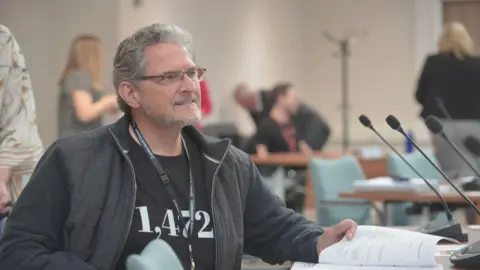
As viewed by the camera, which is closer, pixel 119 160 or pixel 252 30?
pixel 119 160

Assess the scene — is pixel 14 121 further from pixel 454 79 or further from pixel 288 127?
pixel 288 127

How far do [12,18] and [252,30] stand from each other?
12.2 ft

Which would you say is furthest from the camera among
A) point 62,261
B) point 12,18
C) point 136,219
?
point 12,18

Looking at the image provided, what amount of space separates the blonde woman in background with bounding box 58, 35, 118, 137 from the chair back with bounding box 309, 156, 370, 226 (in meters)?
1.34

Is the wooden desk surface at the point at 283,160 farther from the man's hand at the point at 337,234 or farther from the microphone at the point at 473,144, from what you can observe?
the man's hand at the point at 337,234

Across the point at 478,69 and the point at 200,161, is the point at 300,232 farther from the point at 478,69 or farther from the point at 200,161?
the point at 478,69

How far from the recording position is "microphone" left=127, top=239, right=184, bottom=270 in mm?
1330

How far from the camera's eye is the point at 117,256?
2084 mm

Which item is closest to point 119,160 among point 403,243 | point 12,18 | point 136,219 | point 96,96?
point 136,219

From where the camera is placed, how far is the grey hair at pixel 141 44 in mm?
2256

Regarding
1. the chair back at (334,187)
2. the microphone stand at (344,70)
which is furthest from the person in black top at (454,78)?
the microphone stand at (344,70)

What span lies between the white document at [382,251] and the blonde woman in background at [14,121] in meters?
1.04

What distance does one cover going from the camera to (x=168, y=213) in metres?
2.17

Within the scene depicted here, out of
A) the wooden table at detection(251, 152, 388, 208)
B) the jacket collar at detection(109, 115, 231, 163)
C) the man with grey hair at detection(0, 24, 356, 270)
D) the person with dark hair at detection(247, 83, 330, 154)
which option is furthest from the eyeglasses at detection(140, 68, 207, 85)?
the person with dark hair at detection(247, 83, 330, 154)
